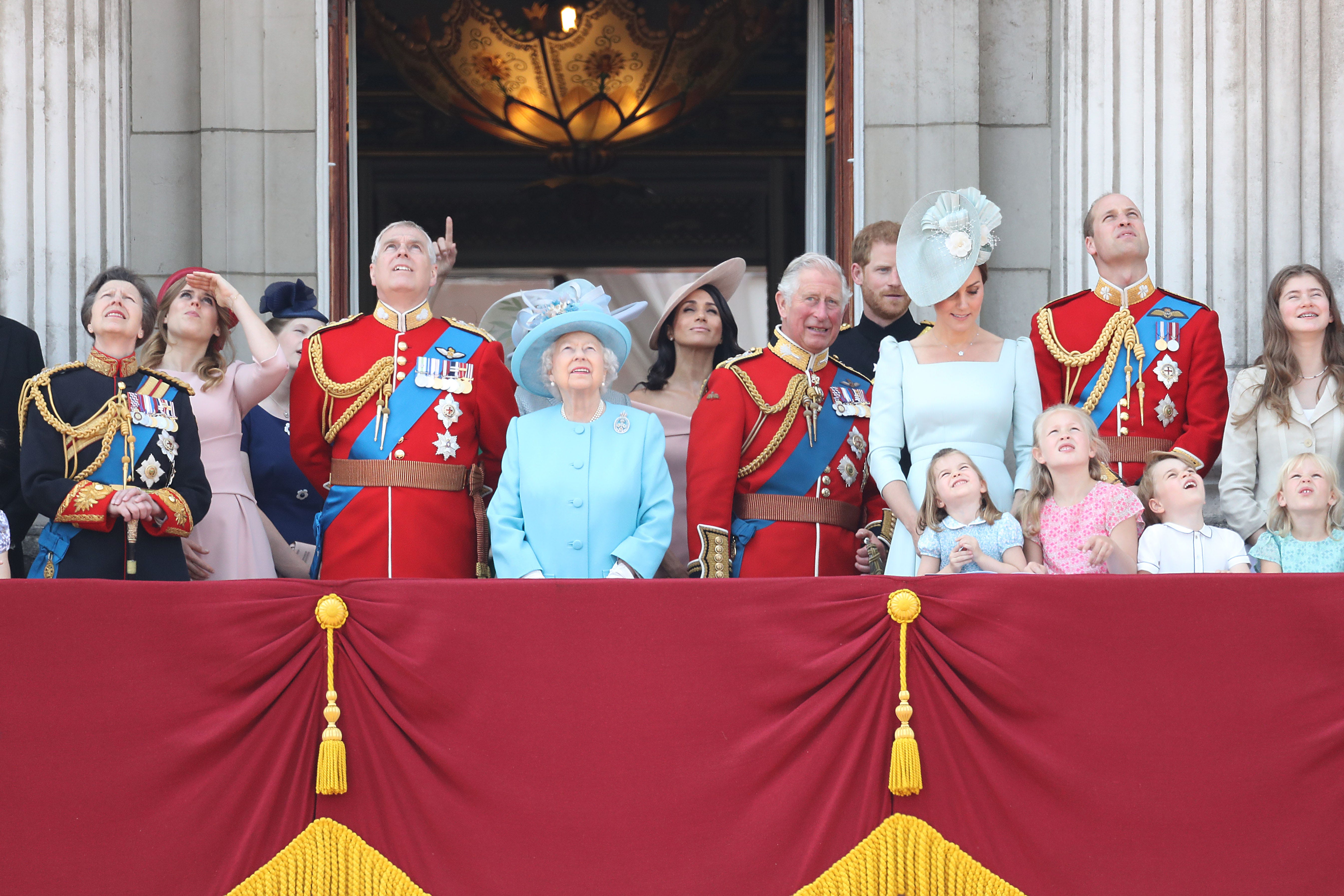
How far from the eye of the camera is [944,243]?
455 centimetres

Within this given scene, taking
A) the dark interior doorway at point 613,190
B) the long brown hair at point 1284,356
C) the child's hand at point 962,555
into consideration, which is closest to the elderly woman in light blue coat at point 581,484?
the child's hand at point 962,555

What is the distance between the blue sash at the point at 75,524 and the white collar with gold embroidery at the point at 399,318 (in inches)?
28.9

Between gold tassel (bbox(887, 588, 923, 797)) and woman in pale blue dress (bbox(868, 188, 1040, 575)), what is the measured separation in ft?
1.65

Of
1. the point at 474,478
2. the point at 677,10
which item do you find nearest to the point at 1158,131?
the point at 474,478

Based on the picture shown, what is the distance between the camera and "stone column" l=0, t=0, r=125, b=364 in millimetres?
6027

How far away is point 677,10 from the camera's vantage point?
1016 centimetres

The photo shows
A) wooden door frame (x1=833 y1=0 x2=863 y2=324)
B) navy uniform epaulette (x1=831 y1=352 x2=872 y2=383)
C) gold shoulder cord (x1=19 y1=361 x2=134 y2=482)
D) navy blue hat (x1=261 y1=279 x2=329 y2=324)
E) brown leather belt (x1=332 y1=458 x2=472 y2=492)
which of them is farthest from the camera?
wooden door frame (x1=833 y1=0 x2=863 y2=324)

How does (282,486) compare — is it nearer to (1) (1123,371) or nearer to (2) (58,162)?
(2) (58,162)

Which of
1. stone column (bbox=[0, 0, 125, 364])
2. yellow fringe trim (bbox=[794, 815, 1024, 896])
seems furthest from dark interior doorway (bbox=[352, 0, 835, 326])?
yellow fringe trim (bbox=[794, 815, 1024, 896])

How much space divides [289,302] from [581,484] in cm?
174

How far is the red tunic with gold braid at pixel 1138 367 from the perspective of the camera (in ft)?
15.4

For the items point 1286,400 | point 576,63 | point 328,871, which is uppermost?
point 576,63

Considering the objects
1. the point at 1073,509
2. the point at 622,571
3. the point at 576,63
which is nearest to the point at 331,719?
the point at 622,571

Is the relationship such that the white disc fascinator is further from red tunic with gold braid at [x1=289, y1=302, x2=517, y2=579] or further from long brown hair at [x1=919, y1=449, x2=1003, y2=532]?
red tunic with gold braid at [x1=289, y1=302, x2=517, y2=579]
